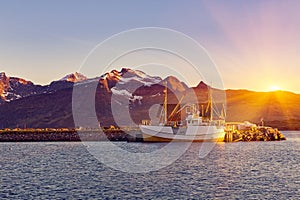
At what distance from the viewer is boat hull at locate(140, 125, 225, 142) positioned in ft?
478

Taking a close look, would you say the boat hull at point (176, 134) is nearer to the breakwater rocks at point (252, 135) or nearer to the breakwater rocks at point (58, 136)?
the breakwater rocks at point (252, 135)

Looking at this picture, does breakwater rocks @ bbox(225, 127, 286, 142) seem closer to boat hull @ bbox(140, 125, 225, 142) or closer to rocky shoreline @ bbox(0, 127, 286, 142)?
rocky shoreline @ bbox(0, 127, 286, 142)

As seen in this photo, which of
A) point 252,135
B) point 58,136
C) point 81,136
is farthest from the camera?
point 58,136

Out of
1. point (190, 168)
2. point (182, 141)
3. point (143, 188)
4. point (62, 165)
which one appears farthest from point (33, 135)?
point (143, 188)

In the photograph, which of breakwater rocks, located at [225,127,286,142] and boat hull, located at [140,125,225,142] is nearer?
boat hull, located at [140,125,225,142]

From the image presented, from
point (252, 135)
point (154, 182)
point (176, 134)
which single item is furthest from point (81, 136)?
point (154, 182)

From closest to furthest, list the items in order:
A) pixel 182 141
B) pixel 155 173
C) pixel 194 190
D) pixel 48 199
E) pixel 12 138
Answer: pixel 48 199 → pixel 194 190 → pixel 155 173 → pixel 182 141 → pixel 12 138

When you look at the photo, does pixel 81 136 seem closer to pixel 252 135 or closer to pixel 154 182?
pixel 252 135

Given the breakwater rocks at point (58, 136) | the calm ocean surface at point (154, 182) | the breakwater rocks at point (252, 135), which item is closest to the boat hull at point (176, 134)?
the breakwater rocks at point (252, 135)

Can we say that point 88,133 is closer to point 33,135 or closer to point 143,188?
point 33,135

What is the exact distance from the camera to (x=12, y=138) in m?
190

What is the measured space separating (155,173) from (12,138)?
5492 inches

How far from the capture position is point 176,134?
14738cm

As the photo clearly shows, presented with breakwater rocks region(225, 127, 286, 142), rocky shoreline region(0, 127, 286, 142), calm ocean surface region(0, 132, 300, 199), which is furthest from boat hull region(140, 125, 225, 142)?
calm ocean surface region(0, 132, 300, 199)
